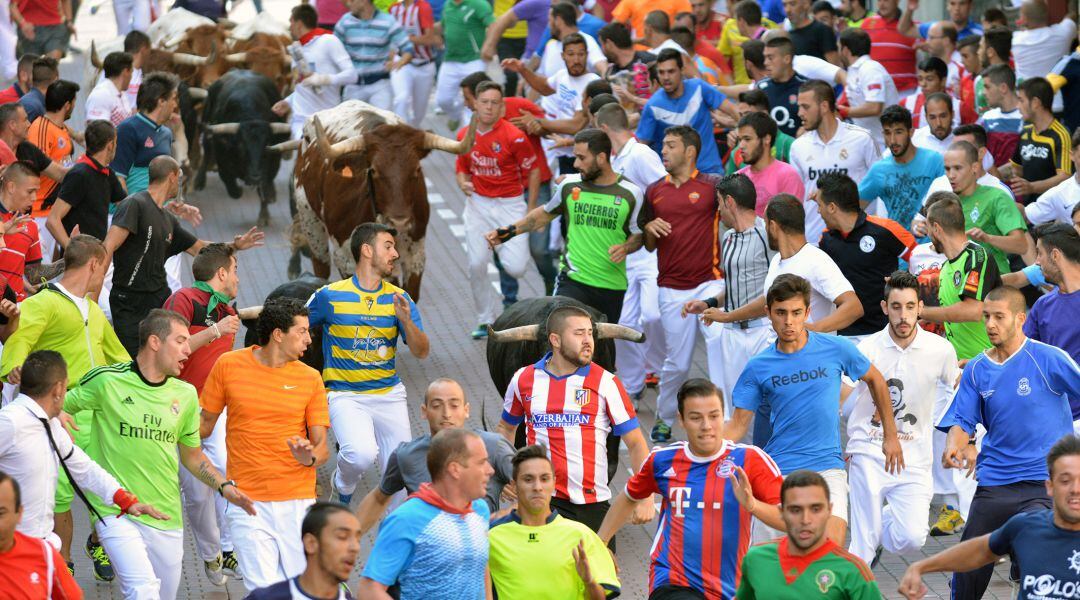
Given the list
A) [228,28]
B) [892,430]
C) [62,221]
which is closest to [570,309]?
[892,430]

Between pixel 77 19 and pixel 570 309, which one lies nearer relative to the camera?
pixel 570 309

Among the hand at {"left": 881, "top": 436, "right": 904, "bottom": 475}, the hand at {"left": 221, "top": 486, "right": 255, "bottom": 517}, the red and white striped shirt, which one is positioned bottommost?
the red and white striped shirt

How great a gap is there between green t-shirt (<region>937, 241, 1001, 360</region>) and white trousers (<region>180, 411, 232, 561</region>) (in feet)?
14.9

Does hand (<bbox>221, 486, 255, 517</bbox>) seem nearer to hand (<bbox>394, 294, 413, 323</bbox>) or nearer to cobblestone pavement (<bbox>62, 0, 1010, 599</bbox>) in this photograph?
cobblestone pavement (<bbox>62, 0, 1010, 599</bbox>)

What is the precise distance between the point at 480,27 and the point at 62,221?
873cm

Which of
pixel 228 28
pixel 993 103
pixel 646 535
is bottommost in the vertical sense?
pixel 228 28

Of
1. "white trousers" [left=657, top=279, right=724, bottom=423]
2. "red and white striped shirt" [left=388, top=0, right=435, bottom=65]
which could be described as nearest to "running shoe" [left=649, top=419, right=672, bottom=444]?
"white trousers" [left=657, top=279, right=724, bottom=423]

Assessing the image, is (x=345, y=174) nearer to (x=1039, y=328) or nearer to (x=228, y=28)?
(x=1039, y=328)

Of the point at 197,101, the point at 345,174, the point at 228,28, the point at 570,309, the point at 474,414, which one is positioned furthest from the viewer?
the point at 228,28

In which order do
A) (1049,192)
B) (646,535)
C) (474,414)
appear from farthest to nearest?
(474,414)
(1049,192)
(646,535)

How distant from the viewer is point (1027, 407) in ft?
29.5

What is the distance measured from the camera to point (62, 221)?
13.1 meters

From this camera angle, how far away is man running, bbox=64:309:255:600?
357 inches

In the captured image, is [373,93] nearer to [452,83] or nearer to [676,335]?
[452,83]
